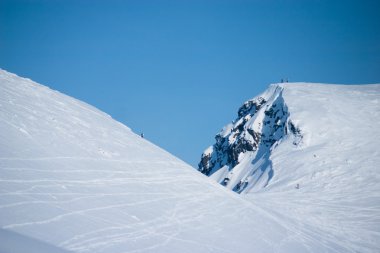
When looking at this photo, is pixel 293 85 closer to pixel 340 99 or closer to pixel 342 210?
pixel 340 99

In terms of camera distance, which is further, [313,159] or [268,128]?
[268,128]

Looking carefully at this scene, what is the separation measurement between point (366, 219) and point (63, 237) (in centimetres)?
2278

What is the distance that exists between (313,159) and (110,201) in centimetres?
4103

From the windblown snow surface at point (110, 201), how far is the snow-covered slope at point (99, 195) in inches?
1.5

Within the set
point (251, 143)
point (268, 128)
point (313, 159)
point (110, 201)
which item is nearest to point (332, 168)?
point (313, 159)

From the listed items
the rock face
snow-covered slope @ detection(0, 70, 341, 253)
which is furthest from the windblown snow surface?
the rock face

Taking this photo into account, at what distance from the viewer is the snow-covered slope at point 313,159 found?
24844 millimetres

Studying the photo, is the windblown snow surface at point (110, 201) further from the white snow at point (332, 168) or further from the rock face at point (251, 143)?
the rock face at point (251, 143)

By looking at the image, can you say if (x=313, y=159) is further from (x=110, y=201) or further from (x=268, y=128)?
(x=110, y=201)

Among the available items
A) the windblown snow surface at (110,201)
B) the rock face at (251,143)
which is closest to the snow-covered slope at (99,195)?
the windblown snow surface at (110,201)

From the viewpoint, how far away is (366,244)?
811 inches

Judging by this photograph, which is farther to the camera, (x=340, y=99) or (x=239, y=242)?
(x=340, y=99)

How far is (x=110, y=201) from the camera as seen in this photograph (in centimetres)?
1424

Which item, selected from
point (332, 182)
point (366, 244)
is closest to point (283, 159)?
point (332, 182)
